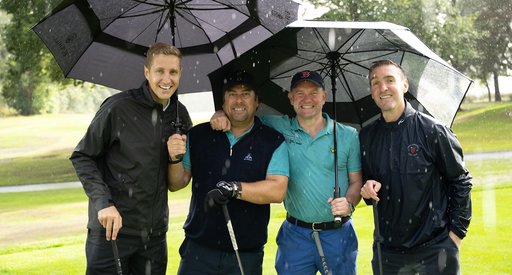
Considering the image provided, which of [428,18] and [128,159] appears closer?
[128,159]

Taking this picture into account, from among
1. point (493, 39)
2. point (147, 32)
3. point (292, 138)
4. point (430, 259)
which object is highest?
point (493, 39)

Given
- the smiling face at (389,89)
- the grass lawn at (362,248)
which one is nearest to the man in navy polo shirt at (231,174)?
the smiling face at (389,89)

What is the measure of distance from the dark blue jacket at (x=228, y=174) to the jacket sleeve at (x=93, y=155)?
2.02 feet

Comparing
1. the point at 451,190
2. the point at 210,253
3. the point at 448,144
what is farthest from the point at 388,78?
the point at 210,253

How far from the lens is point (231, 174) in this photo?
4.23m

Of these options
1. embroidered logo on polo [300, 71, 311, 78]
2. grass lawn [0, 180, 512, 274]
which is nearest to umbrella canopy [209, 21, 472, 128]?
embroidered logo on polo [300, 71, 311, 78]

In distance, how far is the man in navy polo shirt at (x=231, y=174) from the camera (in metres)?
4.23

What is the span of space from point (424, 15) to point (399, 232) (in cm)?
3921

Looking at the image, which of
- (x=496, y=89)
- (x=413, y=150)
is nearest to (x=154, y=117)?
(x=413, y=150)

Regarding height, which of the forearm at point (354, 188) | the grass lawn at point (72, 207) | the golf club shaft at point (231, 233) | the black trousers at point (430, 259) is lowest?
the grass lawn at point (72, 207)

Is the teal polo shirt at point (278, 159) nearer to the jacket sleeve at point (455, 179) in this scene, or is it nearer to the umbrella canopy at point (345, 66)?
the umbrella canopy at point (345, 66)

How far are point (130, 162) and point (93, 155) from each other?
24 cm

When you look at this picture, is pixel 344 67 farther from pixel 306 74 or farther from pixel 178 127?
pixel 178 127

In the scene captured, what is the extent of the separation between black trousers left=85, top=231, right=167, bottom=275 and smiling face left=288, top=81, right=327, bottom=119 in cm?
131
